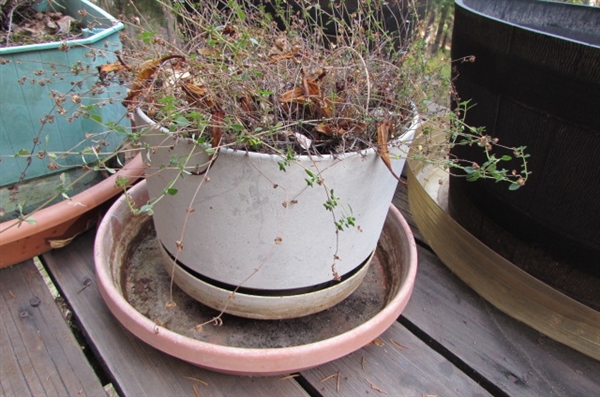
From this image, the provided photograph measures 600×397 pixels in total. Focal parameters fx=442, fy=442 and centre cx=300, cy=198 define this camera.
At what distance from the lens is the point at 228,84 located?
0.65 metres

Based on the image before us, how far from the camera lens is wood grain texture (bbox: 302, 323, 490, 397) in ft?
2.52

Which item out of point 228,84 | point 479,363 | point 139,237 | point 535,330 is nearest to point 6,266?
point 139,237

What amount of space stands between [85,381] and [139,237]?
355mm

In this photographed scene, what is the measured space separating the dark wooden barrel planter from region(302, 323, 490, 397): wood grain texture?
292mm

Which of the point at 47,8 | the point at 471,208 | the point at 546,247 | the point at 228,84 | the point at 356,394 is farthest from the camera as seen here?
the point at 47,8

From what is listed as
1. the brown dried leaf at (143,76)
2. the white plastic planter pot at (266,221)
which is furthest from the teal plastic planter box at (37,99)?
the white plastic planter pot at (266,221)

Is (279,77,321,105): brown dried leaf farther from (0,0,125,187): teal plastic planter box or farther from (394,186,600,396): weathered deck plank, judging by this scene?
(394,186,600,396): weathered deck plank

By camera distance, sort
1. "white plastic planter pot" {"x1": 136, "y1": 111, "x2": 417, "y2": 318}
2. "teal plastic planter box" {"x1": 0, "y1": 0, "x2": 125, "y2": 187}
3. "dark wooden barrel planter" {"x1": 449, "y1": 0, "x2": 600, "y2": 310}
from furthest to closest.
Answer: "teal plastic planter box" {"x1": 0, "y1": 0, "x2": 125, "y2": 187} → "dark wooden barrel planter" {"x1": 449, "y1": 0, "x2": 600, "y2": 310} → "white plastic planter pot" {"x1": 136, "y1": 111, "x2": 417, "y2": 318}

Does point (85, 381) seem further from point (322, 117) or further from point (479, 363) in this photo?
point (479, 363)

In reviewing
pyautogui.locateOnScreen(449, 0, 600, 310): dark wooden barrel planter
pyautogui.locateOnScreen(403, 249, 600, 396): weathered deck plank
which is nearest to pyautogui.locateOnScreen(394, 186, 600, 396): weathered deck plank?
pyautogui.locateOnScreen(403, 249, 600, 396): weathered deck plank

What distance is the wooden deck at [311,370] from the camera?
2.46 feet

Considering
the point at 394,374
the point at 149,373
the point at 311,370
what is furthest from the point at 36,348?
the point at 394,374

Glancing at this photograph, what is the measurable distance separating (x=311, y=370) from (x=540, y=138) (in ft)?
1.88

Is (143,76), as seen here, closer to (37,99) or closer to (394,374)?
(37,99)
